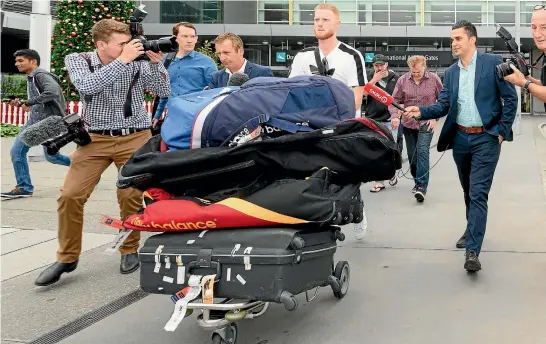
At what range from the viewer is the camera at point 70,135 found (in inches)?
186

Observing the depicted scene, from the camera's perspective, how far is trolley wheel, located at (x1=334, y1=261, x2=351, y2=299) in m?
4.36

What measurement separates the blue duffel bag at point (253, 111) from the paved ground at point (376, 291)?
1221mm

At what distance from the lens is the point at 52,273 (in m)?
4.80

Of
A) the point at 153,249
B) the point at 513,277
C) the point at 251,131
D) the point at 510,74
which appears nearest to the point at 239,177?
the point at 251,131

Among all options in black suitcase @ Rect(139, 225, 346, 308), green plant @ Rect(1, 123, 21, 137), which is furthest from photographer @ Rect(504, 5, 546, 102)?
green plant @ Rect(1, 123, 21, 137)

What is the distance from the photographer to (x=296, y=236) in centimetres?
333

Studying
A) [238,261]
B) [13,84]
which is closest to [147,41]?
[238,261]

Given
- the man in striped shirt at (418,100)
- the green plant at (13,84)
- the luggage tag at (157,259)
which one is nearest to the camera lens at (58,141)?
the luggage tag at (157,259)

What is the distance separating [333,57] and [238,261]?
281 cm

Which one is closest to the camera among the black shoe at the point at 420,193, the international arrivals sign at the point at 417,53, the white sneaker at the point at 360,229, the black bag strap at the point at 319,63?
the black bag strap at the point at 319,63

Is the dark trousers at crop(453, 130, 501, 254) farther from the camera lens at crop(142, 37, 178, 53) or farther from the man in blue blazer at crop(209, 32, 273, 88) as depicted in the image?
the camera lens at crop(142, 37, 178, 53)

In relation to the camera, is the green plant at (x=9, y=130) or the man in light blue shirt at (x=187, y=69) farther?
the green plant at (x=9, y=130)

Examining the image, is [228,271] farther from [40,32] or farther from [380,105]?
[40,32]

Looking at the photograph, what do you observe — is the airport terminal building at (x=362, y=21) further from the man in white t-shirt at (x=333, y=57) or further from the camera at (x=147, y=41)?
the camera at (x=147, y=41)
